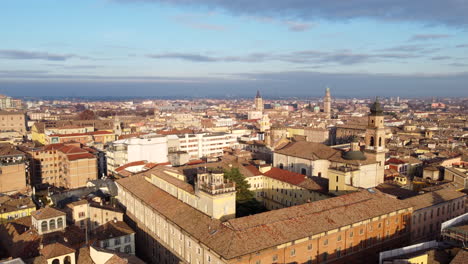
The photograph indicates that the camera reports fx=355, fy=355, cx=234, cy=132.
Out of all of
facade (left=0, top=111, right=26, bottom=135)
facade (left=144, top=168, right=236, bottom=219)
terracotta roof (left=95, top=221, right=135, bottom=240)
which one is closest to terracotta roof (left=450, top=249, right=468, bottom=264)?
facade (left=144, top=168, right=236, bottom=219)

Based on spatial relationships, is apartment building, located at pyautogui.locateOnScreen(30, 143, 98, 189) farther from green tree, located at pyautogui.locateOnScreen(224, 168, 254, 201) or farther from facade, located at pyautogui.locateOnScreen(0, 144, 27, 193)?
green tree, located at pyautogui.locateOnScreen(224, 168, 254, 201)

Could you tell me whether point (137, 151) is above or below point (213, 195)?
below

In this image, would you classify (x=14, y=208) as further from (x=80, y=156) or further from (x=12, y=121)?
(x=12, y=121)

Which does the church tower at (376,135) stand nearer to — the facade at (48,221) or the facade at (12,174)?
the facade at (48,221)

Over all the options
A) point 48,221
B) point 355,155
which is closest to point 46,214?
point 48,221

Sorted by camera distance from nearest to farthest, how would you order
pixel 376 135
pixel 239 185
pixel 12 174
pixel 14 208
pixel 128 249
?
1. pixel 128 249
2. pixel 14 208
3. pixel 239 185
4. pixel 376 135
5. pixel 12 174

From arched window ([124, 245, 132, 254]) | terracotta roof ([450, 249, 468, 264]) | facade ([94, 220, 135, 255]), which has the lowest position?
arched window ([124, 245, 132, 254])

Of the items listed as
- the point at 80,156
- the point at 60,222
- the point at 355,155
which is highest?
the point at 355,155
